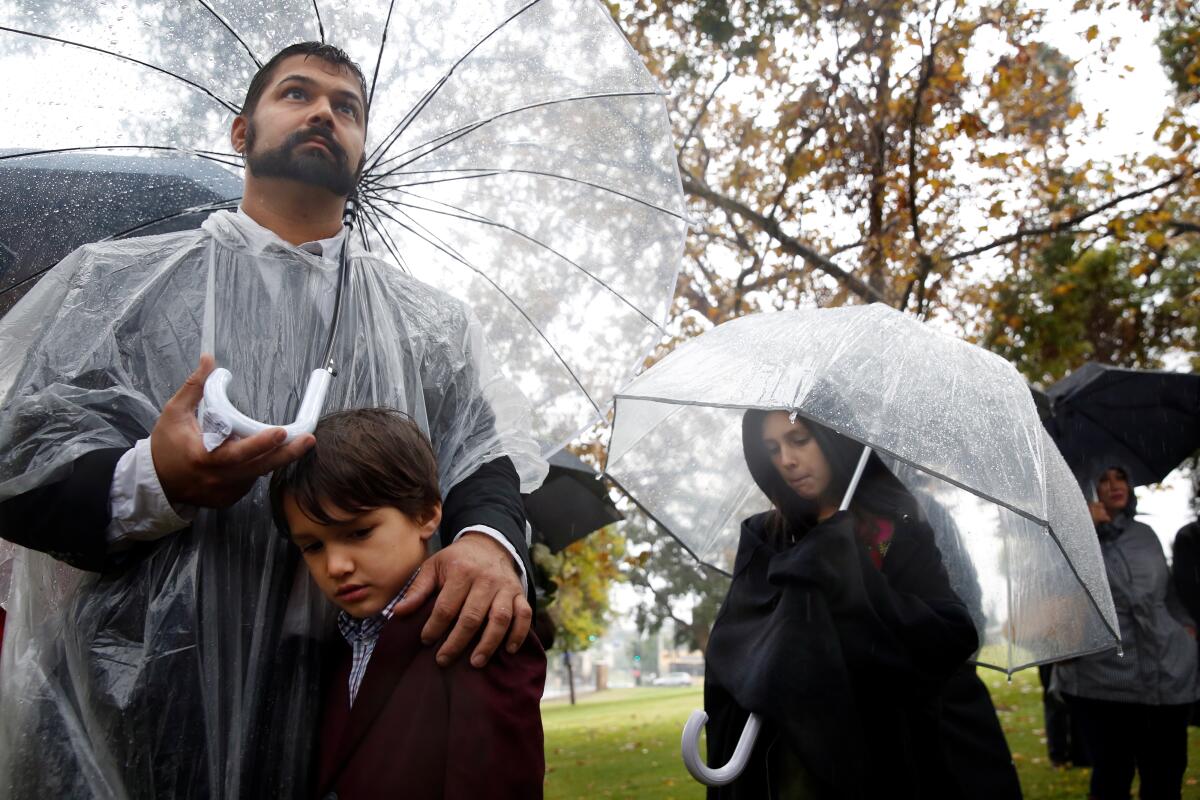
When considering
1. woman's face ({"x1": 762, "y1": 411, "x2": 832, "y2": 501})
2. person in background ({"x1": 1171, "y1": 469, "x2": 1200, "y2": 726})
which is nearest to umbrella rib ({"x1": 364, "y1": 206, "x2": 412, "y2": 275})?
woman's face ({"x1": 762, "y1": 411, "x2": 832, "y2": 501})

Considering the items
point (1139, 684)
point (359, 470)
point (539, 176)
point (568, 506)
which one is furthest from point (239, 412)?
point (1139, 684)

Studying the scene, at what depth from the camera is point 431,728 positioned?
1789 mm

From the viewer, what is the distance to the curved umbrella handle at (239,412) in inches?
67.4

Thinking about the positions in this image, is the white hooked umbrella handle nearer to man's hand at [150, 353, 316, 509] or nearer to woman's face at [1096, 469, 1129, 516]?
man's hand at [150, 353, 316, 509]

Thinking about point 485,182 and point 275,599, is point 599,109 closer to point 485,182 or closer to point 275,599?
point 485,182

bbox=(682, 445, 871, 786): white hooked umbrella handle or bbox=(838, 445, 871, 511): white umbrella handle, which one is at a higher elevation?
bbox=(838, 445, 871, 511): white umbrella handle

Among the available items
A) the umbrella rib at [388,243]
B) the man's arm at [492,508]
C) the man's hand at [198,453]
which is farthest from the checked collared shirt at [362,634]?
the umbrella rib at [388,243]

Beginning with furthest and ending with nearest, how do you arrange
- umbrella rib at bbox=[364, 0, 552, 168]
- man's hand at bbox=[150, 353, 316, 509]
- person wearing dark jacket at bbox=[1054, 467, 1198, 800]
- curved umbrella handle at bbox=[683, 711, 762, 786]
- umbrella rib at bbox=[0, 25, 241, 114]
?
person wearing dark jacket at bbox=[1054, 467, 1198, 800] → curved umbrella handle at bbox=[683, 711, 762, 786] → umbrella rib at bbox=[364, 0, 552, 168] → umbrella rib at bbox=[0, 25, 241, 114] → man's hand at bbox=[150, 353, 316, 509]

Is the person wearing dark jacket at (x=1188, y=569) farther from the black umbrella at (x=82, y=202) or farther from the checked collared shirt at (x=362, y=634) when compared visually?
the black umbrella at (x=82, y=202)

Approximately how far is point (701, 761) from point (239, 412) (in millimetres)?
1614

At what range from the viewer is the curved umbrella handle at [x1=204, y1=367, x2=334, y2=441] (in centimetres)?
171

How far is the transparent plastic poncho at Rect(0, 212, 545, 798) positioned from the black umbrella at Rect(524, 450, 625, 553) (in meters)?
4.21

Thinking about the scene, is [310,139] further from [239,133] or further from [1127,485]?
[1127,485]

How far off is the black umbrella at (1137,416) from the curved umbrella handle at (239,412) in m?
5.74
